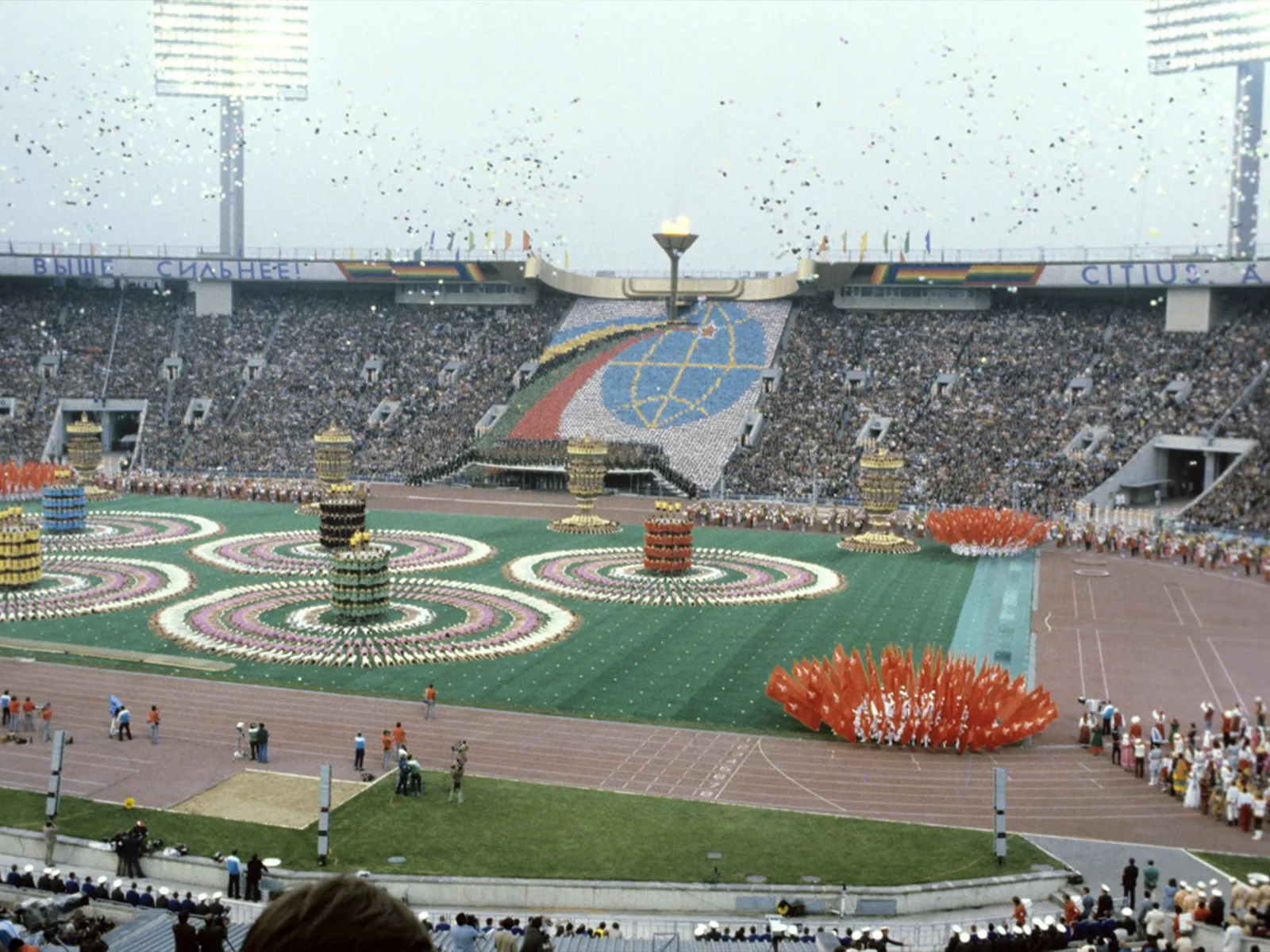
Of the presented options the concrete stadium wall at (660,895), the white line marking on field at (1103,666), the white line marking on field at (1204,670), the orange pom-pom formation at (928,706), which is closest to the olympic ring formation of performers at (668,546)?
the white line marking on field at (1103,666)

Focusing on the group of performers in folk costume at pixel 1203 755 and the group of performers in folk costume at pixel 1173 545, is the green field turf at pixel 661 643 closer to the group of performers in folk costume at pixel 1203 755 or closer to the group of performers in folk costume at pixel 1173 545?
the group of performers in folk costume at pixel 1203 755

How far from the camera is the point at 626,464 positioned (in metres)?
68.1

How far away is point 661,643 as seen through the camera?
111 feet

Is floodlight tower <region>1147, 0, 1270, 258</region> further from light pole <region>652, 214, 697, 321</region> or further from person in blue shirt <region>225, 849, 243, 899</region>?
person in blue shirt <region>225, 849, 243, 899</region>

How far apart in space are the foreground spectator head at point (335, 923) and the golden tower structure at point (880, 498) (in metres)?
48.2

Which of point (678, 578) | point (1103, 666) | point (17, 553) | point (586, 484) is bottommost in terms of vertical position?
point (1103, 666)

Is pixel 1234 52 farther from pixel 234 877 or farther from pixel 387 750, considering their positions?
pixel 234 877

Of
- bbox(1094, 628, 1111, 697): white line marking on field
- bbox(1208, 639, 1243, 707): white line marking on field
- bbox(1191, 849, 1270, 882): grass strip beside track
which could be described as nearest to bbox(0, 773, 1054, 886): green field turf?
bbox(1191, 849, 1270, 882): grass strip beside track

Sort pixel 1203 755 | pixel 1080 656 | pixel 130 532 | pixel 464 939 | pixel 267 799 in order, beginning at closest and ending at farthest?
pixel 464 939
pixel 267 799
pixel 1203 755
pixel 1080 656
pixel 130 532

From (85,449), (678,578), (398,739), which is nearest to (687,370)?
(85,449)

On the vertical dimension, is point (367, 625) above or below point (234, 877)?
above

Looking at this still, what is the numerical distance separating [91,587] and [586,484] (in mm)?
19896

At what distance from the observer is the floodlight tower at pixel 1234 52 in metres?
65.6

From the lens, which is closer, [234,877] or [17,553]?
[234,877]
